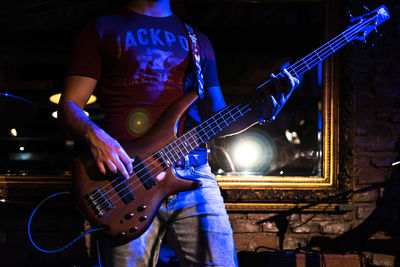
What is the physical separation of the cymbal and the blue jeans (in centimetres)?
104

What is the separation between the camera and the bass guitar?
1.25 metres

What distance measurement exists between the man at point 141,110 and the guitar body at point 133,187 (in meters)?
0.06

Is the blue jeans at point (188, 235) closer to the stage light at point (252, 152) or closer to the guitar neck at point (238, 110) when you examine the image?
the guitar neck at point (238, 110)

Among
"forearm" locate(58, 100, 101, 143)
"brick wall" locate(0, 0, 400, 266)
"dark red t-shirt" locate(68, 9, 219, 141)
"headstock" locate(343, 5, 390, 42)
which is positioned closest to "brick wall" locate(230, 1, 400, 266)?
"brick wall" locate(0, 0, 400, 266)

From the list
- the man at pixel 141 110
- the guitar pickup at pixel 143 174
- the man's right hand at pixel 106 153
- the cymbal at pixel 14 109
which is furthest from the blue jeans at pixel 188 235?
the cymbal at pixel 14 109

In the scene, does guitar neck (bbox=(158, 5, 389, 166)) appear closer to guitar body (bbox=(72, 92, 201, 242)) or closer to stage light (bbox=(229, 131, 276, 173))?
guitar body (bbox=(72, 92, 201, 242))

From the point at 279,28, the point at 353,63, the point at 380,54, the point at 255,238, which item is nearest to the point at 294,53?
the point at 279,28

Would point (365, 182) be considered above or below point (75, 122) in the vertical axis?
below

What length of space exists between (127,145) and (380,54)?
2.26 metres

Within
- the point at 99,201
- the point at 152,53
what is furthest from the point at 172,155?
the point at 152,53

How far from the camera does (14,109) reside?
6.03 ft

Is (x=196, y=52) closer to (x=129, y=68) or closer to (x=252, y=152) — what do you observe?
(x=129, y=68)

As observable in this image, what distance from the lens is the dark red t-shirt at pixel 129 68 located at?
4.50ft

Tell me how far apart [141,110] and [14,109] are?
0.95m
